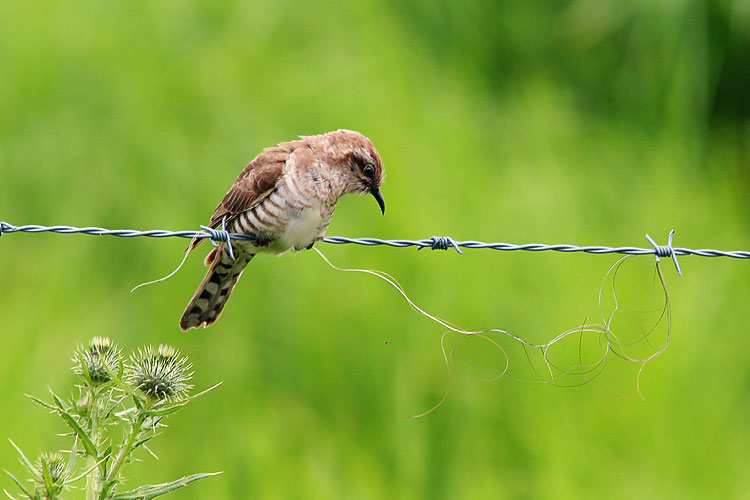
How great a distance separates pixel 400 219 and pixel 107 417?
2.99 metres

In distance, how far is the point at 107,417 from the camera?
9.24 feet

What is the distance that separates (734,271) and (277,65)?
3415 mm

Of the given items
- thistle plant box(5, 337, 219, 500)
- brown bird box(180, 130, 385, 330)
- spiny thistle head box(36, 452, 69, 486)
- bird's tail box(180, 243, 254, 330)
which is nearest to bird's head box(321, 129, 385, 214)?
brown bird box(180, 130, 385, 330)

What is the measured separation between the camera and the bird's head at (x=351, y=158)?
171 inches

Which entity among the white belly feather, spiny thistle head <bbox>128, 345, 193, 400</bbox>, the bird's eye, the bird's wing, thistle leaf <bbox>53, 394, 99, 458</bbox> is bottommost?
thistle leaf <bbox>53, 394, 99, 458</bbox>

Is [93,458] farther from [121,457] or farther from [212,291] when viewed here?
[212,291]

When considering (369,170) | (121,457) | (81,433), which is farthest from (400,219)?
(81,433)

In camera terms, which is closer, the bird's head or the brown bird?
the brown bird

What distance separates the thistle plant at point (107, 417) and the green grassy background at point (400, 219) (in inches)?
94.3

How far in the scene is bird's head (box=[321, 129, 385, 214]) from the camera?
4355 millimetres

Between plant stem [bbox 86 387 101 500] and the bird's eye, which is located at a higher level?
the bird's eye

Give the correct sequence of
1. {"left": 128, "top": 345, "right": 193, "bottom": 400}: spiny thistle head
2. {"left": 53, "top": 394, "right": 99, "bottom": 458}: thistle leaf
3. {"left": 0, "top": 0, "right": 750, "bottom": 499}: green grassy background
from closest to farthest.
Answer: {"left": 53, "top": 394, "right": 99, "bottom": 458}: thistle leaf → {"left": 128, "top": 345, "right": 193, "bottom": 400}: spiny thistle head → {"left": 0, "top": 0, "right": 750, "bottom": 499}: green grassy background

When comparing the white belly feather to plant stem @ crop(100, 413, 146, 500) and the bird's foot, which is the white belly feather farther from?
plant stem @ crop(100, 413, 146, 500)

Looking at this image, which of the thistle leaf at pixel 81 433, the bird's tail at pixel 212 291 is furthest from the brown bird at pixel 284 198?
the thistle leaf at pixel 81 433
